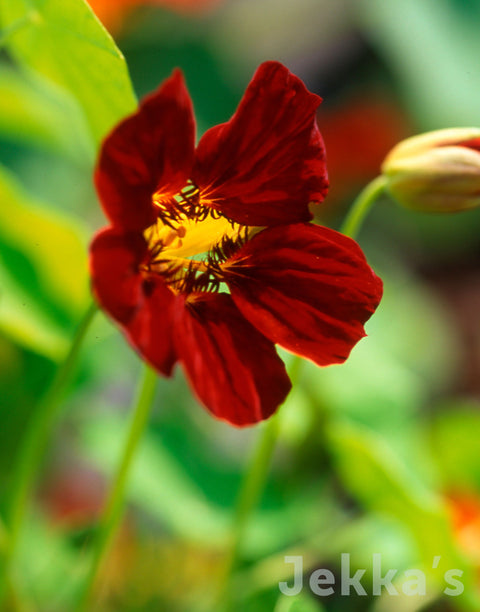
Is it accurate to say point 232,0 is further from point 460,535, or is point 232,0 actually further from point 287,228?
point 287,228

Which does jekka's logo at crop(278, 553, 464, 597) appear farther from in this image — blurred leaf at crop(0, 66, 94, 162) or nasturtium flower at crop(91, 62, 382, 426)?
blurred leaf at crop(0, 66, 94, 162)

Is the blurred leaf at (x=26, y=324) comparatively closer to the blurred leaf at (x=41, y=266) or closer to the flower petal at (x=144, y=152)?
the blurred leaf at (x=41, y=266)

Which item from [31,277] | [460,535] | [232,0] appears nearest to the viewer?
[31,277]

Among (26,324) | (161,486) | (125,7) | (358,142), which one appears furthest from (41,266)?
(358,142)

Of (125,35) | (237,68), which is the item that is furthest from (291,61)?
(125,35)

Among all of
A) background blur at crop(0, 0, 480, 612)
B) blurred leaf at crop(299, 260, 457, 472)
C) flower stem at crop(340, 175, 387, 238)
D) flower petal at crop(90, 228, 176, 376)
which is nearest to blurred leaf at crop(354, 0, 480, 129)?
background blur at crop(0, 0, 480, 612)

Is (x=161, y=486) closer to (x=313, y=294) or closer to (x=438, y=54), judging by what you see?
(x=313, y=294)

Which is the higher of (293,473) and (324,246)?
(324,246)
